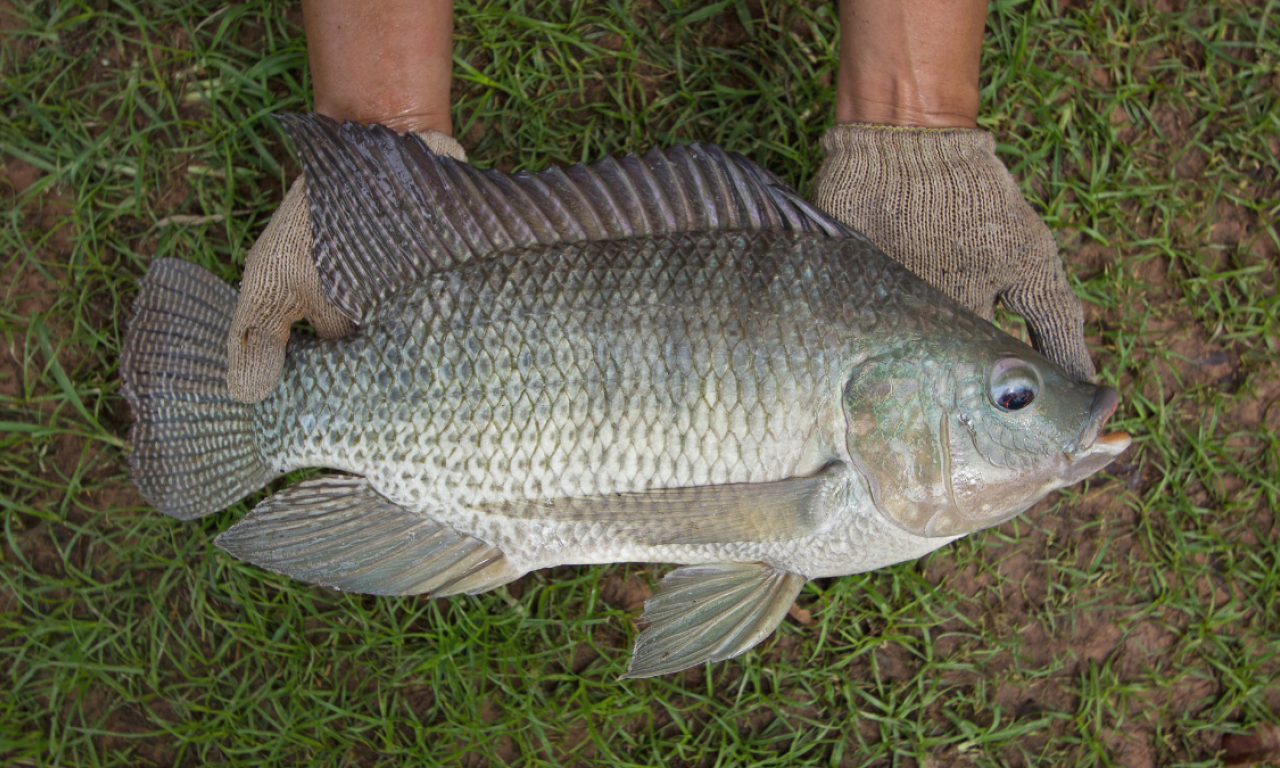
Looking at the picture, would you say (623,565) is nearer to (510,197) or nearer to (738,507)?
(738,507)

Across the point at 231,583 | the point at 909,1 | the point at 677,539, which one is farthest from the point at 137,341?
the point at 909,1

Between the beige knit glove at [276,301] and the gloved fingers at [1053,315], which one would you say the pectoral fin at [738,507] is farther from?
the beige knit glove at [276,301]

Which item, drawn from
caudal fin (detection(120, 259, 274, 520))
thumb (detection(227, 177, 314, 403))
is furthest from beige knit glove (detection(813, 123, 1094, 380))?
caudal fin (detection(120, 259, 274, 520))

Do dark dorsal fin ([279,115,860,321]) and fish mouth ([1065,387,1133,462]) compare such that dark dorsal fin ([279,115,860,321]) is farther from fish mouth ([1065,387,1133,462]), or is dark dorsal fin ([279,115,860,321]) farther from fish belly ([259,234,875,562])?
fish mouth ([1065,387,1133,462])

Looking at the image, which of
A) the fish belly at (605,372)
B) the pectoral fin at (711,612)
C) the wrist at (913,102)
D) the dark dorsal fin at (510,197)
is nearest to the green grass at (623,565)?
the wrist at (913,102)

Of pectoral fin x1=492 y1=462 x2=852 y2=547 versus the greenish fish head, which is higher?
the greenish fish head

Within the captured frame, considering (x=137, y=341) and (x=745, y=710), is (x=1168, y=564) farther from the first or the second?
(x=137, y=341)
